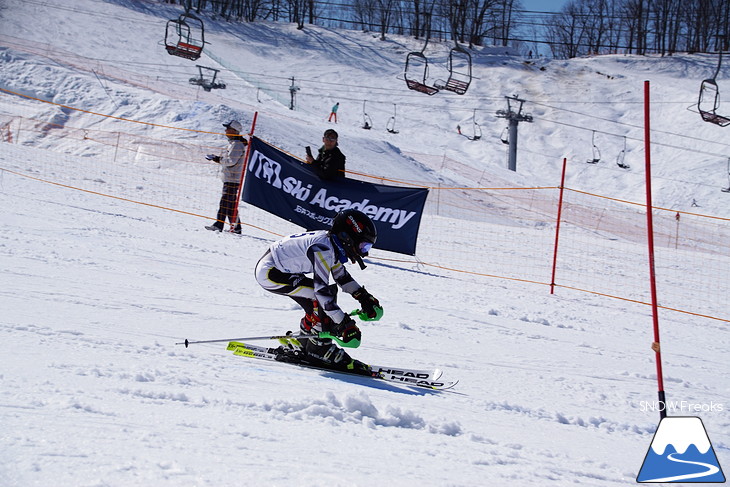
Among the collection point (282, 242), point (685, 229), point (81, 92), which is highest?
point (81, 92)

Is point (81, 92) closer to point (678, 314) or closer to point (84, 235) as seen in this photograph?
point (84, 235)

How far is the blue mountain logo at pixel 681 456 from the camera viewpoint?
330cm

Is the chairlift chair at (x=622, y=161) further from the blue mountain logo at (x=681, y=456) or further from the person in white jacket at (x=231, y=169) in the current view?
the blue mountain logo at (x=681, y=456)

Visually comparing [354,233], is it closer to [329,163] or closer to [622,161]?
[329,163]

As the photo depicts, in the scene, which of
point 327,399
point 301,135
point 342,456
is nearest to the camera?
point 342,456

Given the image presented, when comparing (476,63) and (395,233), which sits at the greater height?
(476,63)

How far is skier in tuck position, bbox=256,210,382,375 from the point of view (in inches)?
184

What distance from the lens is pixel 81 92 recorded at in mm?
26312

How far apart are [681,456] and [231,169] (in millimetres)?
8598

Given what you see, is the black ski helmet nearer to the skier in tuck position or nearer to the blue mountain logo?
the skier in tuck position

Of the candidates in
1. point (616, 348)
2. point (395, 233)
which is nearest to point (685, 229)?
point (395, 233)

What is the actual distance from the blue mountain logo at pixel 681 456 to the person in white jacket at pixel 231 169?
8285mm

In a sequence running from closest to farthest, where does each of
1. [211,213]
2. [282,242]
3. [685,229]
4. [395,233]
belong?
[282,242]
[395,233]
[211,213]
[685,229]

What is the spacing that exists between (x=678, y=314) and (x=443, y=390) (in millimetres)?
6294
